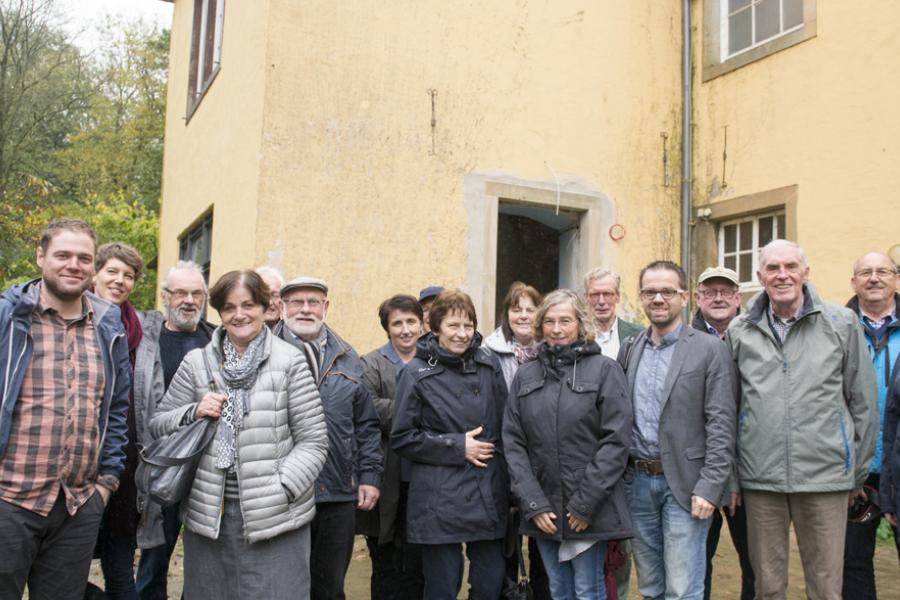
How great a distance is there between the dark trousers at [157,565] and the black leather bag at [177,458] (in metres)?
0.90

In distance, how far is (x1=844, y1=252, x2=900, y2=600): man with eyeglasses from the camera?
12.5 ft

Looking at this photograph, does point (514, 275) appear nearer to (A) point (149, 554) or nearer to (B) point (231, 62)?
(B) point (231, 62)

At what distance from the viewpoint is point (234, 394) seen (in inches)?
126

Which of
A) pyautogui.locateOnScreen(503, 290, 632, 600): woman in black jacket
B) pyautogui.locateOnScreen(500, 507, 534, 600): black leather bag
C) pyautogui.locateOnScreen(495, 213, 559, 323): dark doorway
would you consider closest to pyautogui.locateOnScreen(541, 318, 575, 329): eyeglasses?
pyautogui.locateOnScreen(503, 290, 632, 600): woman in black jacket

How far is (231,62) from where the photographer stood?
7941 millimetres

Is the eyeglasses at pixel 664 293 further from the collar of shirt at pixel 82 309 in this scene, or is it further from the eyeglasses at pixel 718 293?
the collar of shirt at pixel 82 309

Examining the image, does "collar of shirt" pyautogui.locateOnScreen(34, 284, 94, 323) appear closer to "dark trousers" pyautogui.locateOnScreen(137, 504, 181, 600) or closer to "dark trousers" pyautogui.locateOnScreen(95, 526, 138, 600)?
"dark trousers" pyautogui.locateOnScreen(95, 526, 138, 600)

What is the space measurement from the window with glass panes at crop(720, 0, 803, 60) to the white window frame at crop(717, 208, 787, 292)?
5.82 feet

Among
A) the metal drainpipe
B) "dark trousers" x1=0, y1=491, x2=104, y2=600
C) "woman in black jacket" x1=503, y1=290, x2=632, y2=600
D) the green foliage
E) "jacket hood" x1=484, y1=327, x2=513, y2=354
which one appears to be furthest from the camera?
the green foliage

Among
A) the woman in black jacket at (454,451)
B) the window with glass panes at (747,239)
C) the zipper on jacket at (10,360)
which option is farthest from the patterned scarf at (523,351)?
the window with glass panes at (747,239)

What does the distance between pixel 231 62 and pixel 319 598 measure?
19.5 feet

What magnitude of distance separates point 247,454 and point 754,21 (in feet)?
24.2

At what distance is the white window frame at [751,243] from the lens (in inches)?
313

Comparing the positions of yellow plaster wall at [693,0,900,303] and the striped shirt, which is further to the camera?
yellow plaster wall at [693,0,900,303]
